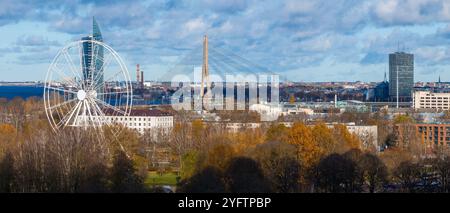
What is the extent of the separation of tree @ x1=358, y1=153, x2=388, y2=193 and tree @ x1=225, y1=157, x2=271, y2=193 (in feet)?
10.2

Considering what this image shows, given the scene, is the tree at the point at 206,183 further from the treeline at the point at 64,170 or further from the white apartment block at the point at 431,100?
the white apartment block at the point at 431,100

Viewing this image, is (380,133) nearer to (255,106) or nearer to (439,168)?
(255,106)

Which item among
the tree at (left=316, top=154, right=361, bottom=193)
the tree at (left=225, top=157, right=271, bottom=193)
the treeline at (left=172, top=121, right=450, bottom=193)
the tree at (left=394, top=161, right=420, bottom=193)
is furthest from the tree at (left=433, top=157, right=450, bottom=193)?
the tree at (left=225, top=157, right=271, bottom=193)

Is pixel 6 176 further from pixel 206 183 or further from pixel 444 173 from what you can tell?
pixel 444 173

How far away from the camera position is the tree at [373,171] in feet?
64.1

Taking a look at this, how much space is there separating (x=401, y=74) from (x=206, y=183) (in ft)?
267

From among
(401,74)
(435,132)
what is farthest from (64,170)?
(401,74)

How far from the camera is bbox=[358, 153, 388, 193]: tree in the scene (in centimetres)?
1953

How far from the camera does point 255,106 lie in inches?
2137

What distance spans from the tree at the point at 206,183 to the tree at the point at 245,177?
0.75ft

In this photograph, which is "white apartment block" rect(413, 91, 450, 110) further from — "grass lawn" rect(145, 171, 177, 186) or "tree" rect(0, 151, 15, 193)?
"tree" rect(0, 151, 15, 193)

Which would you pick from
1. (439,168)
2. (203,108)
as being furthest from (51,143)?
(203,108)

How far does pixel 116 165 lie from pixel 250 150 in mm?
5071

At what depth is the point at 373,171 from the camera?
19562 mm
